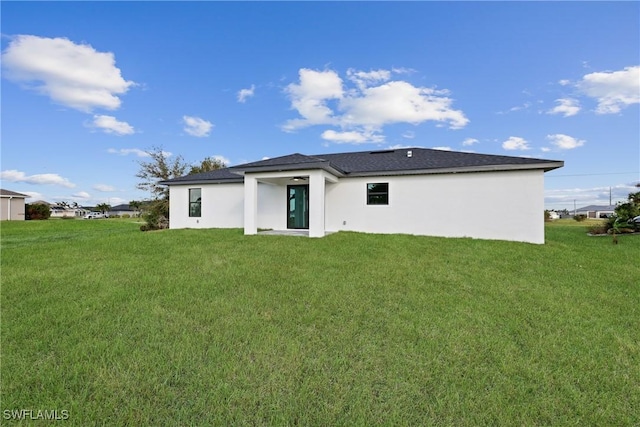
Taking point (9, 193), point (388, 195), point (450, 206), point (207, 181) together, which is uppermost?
point (9, 193)

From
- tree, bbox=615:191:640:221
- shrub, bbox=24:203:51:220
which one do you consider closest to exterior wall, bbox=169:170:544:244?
tree, bbox=615:191:640:221

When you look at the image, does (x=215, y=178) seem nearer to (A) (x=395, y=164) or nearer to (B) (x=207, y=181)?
(B) (x=207, y=181)

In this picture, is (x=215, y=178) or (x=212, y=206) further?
(x=212, y=206)

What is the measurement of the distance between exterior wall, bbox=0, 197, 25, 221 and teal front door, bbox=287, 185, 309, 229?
35577 millimetres

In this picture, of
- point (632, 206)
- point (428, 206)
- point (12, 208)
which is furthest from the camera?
point (12, 208)

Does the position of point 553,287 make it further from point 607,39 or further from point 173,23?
point 173,23

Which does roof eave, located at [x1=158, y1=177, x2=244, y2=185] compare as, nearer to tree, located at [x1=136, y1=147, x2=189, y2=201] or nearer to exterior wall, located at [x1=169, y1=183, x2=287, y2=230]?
exterior wall, located at [x1=169, y1=183, x2=287, y2=230]

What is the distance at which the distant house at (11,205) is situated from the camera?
2939 centimetres

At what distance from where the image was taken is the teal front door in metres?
13.4

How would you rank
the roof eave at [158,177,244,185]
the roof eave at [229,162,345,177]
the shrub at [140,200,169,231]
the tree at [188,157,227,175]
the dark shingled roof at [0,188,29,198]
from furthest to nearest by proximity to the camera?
the dark shingled roof at [0,188,29,198], the tree at [188,157,227,175], the shrub at [140,200,169,231], the roof eave at [158,177,244,185], the roof eave at [229,162,345,177]

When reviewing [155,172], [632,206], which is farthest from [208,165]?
[632,206]

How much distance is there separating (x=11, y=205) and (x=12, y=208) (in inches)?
14.1

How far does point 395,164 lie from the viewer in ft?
40.9

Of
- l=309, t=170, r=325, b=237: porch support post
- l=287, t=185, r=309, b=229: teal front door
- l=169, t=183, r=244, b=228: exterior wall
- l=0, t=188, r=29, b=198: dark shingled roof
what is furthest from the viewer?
l=0, t=188, r=29, b=198: dark shingled roof
